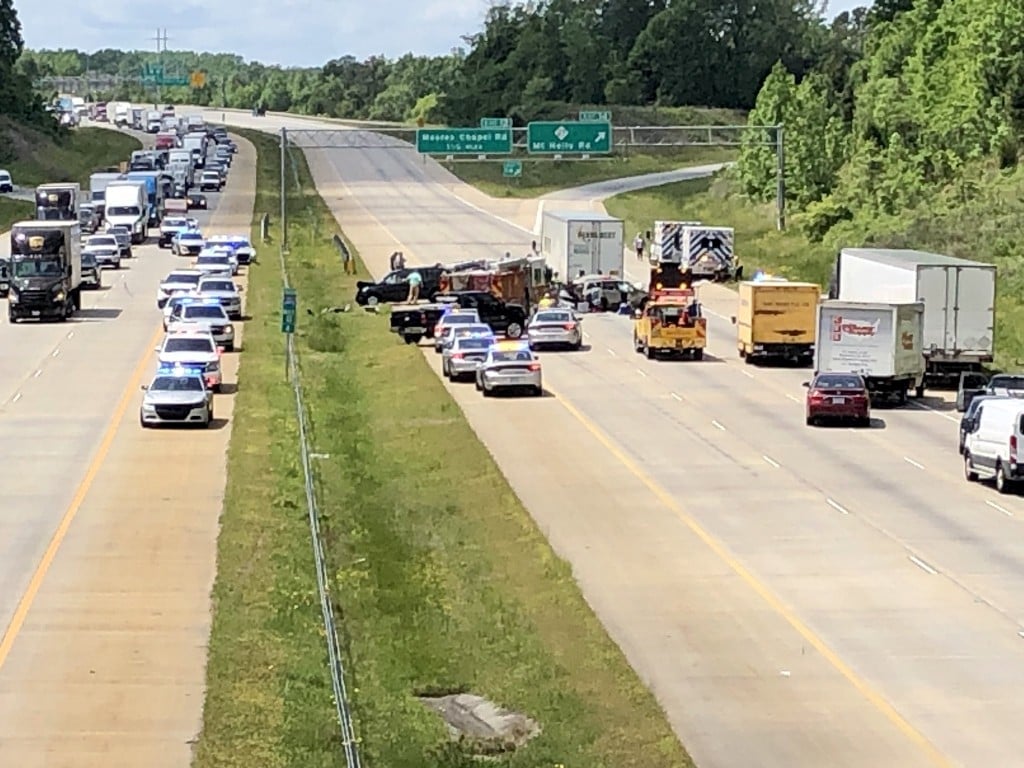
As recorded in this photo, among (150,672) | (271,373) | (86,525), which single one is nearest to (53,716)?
(150,672)

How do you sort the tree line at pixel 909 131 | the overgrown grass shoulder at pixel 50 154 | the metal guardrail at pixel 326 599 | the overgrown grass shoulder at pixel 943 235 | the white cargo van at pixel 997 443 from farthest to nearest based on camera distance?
1. the overgrown grass shoulder at pixel 50 154
2. the tree line at pixel 909 131
3. the overgrown grass shoulder at pixel 943 235
4. the white cargo van at pixel 997 443
5. the metal guardrail at pixel 326 599

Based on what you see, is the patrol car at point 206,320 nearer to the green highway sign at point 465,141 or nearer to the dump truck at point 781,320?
the dump truck at point 781,320

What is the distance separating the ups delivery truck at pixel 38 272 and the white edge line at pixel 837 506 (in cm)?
3807

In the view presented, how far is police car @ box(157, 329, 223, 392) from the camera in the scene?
165 feet

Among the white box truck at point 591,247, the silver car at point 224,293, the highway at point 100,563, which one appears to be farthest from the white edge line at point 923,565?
the white box truck at point 591,247

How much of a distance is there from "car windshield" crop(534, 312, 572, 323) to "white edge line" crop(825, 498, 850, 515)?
1050 inches

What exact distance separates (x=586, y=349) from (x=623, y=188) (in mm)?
79070

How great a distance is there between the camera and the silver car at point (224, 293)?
6756 centimetres

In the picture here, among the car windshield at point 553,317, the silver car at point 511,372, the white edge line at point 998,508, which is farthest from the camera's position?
the car windshield at point 553,317

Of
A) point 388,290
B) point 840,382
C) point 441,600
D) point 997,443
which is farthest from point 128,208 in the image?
point 441,600

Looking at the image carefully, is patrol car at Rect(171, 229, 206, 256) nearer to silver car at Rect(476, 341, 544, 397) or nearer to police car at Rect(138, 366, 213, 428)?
silver car at Rect(476, 341, 544, 397)

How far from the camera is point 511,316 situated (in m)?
67.1

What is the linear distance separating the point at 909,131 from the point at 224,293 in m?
46.9

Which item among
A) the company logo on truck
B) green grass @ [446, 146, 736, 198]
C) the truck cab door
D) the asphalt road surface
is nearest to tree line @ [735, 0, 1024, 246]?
green grass @ [446, 146, 736, 198]
